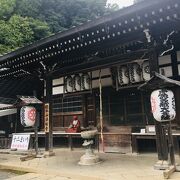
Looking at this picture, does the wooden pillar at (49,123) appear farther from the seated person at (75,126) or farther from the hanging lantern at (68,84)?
the seated person at (75,126)

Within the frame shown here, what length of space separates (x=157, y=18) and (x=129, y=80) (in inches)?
127

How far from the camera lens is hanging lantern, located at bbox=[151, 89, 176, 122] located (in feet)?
22.6

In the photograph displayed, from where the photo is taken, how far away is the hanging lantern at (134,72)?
363 inches

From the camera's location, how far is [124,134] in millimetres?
10398

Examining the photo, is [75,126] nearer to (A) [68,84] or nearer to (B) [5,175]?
(A) [68,84]

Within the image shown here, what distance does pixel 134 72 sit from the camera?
30.5 ft

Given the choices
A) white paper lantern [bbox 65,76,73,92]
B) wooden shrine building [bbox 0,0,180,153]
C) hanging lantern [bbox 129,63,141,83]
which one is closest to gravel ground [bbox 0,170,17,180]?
wooden shrine building [bbox 0,0,180,153]

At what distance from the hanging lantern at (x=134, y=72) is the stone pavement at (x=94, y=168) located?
111 inches

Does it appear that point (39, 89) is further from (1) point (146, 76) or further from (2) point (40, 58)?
(1) point (146, 76)

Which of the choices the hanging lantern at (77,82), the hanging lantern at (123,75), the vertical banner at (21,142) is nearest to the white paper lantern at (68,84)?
the hanging lantern at (77,82)

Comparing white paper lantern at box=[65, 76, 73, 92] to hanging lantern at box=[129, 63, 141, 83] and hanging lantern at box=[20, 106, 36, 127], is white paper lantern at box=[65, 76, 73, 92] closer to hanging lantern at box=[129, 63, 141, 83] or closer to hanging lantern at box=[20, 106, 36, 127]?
hanging lantern at box=[20, 106, 36, 127]

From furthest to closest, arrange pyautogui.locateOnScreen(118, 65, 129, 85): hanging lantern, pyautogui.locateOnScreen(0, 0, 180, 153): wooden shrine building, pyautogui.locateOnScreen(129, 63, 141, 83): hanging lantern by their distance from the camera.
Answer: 1. pyautogui.locateOnScreen(118, 65, 129, 85): hanging lantern
2. pyautogui.locateOnScreen(129, 63, 141, 83): hanging lantern
3. pyautogui.locateOnScreen(0, 0, 180, 153): wooden shrine building

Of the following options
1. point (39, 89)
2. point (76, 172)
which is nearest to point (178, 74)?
point (76, 172)

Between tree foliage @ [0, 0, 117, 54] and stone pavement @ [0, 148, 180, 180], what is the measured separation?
16067mm
